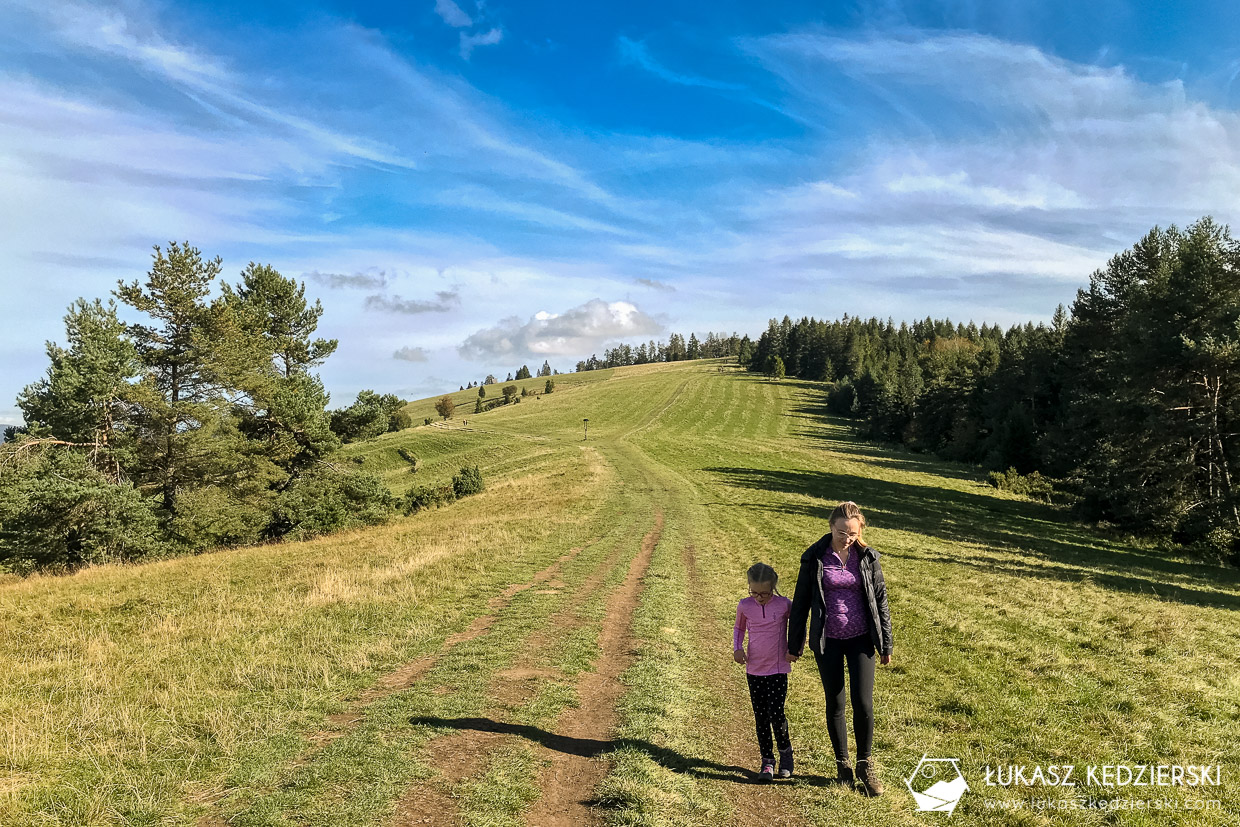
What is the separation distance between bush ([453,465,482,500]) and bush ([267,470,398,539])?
10870 mm

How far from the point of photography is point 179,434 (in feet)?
93.6

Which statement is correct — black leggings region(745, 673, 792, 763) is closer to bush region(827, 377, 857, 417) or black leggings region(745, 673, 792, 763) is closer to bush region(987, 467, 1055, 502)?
bush region(987, 467, 1055, 502)

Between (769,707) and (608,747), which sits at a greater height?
(769,707)

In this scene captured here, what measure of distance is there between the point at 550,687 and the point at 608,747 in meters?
2.10

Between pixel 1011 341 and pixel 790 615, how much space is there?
82.5m

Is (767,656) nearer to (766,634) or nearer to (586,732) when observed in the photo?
(766,634)

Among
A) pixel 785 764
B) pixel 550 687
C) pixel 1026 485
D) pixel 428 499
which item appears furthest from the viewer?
pixel 428 499

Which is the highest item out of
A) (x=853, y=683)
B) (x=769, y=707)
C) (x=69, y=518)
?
(x=853, y=683)

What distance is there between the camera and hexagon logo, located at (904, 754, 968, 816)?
19.9 ft

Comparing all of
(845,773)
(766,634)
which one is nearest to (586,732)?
(766,634)

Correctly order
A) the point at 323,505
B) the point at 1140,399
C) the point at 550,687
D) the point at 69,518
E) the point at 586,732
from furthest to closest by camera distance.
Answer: the point at 323,505, the point at 1140,399, the point at 69,518, the point at 550,687, the point at 586,732

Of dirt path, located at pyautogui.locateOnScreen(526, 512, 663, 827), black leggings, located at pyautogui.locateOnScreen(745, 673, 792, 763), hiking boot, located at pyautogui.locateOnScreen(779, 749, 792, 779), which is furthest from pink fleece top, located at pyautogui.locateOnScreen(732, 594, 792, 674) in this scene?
dirt path, located at pyautogui.locateOnScreen(526, 512, 663, 827)

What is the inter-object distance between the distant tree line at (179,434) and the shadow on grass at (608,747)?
27266 millimetres

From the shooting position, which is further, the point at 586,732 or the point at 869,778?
the point at 586,732
